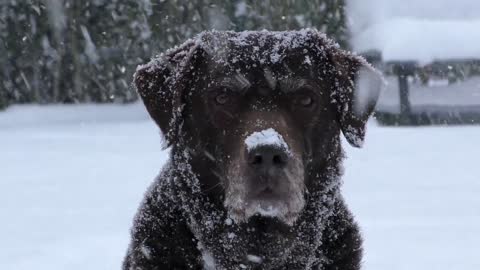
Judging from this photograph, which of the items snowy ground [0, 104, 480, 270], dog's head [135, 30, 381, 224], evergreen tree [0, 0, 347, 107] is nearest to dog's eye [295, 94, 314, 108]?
dog's head [135, 30, 381, 224]

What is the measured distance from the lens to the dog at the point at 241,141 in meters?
3.08

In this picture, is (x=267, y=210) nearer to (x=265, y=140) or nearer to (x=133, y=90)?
(x=265, y=140)

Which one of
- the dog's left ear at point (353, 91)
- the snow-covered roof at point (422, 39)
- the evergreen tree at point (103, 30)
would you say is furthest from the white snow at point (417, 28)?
the dog's left ear at point (353, 91)

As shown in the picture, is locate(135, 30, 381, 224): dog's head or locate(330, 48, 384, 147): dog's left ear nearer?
locate(135, 30, 381, 224): dog's head

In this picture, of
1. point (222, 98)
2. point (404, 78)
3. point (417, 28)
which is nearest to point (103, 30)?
point (404, 78)

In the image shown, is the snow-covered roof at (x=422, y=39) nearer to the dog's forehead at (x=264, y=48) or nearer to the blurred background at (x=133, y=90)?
the blurred background at (x=133, y=90)

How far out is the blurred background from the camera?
7371mm

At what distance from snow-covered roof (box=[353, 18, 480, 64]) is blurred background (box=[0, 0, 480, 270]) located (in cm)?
2

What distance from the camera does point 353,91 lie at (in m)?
3.22

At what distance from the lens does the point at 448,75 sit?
9.81 metres

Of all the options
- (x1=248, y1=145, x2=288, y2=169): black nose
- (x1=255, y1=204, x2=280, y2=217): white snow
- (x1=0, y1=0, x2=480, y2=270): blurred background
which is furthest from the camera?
(x1=0, y1=0, x2=480, y2=270): blurred background

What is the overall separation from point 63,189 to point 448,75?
5144 millimetres

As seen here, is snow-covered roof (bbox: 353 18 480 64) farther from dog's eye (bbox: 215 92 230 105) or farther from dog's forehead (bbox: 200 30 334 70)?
dog's eye (bbox: 215 92 230 105)

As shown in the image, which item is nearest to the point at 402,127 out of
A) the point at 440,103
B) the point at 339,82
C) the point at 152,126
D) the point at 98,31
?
the point at 440,103
